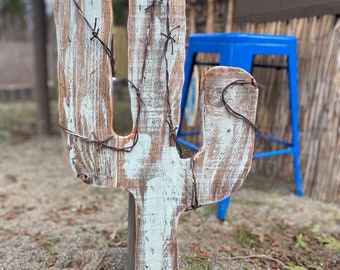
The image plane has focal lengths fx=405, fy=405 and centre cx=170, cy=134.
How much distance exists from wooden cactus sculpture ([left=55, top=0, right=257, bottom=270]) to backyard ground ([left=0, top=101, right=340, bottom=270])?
0.57 m

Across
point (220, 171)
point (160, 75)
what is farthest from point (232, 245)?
point (160, 75)

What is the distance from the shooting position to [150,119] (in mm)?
1513

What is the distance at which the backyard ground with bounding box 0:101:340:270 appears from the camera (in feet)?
6.87

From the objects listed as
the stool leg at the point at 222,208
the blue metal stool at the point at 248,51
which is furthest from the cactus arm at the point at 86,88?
the stool leg at the point at 222,208

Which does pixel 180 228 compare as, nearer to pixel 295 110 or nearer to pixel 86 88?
pixel 295 110

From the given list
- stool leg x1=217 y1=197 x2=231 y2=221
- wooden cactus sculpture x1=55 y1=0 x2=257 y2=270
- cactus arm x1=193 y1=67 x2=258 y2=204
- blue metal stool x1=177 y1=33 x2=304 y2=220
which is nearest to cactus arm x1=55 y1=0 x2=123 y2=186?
wooden cactus sculpture x1=55 y1=0 x2=257 y2=270

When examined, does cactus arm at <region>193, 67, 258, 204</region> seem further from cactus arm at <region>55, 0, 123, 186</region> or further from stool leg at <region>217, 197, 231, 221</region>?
stool leg at <region>217, 197, 231, 221</region>

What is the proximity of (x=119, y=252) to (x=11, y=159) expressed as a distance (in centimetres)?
224

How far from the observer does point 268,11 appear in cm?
296

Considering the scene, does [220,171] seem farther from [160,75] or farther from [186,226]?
[186,226]

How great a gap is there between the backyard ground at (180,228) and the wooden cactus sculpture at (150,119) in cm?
57

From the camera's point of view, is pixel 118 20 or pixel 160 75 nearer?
pixel 160 75

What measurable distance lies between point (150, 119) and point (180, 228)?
1137mm

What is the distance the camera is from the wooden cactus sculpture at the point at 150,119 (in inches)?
56.4
